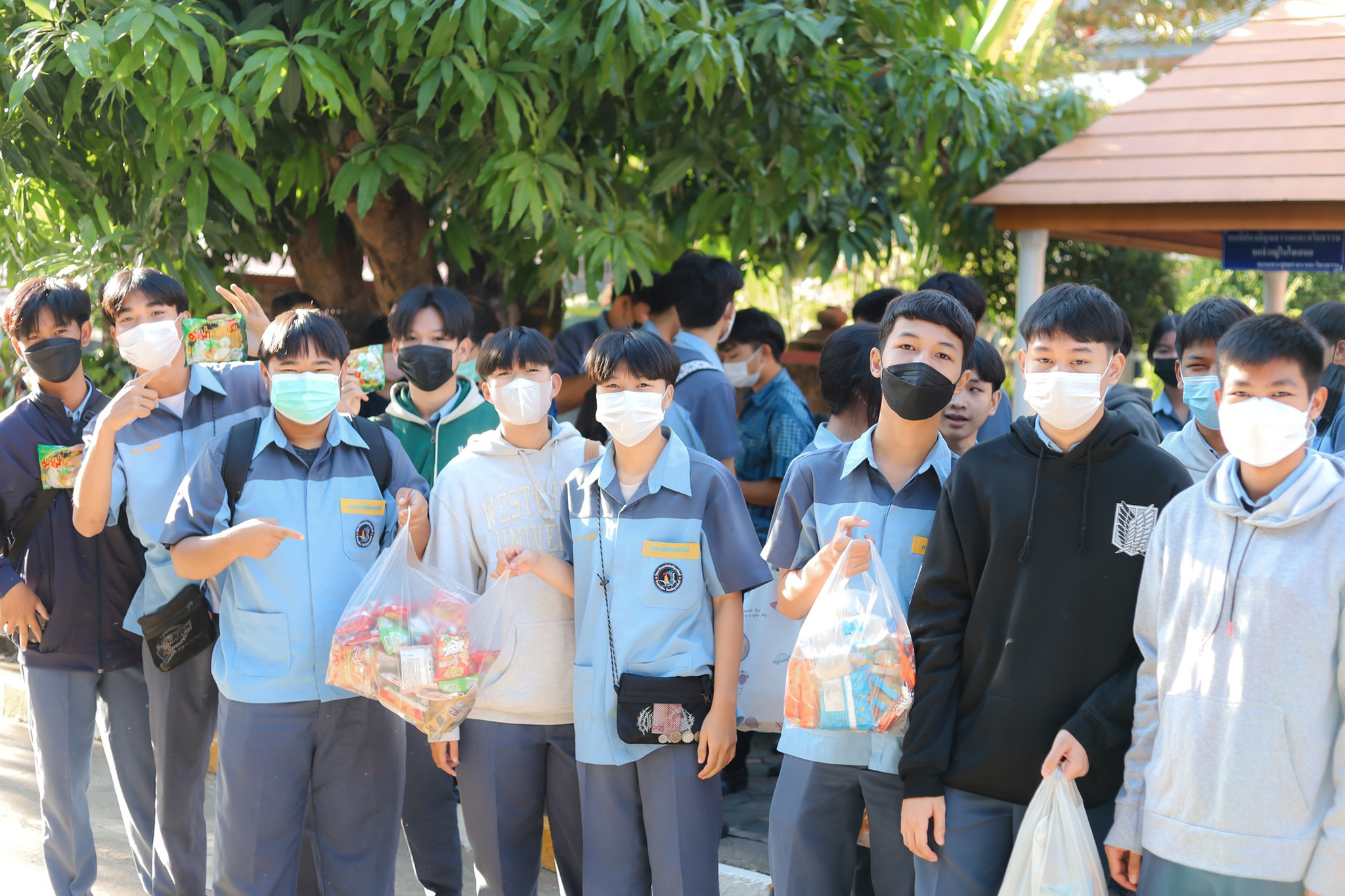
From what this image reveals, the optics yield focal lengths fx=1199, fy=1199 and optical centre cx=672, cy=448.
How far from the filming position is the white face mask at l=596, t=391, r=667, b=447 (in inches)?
117

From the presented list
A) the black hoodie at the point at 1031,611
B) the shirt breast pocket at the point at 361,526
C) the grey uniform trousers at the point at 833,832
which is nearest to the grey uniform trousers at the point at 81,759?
Result: the shirt breast pocket at the point at 361,526

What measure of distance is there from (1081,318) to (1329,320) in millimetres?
1780

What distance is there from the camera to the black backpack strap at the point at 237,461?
3152 mm

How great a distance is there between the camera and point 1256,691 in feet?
7.18

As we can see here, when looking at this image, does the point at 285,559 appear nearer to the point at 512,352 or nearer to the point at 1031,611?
the point at 512,352

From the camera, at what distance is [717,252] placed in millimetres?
7738

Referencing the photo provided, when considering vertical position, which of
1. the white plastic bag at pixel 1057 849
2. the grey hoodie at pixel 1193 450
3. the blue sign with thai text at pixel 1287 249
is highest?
the blue sign with thai text at pixel 1287 249

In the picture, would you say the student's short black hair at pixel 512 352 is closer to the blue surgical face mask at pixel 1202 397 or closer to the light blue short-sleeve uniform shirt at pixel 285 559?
the light blue short-sleeve uniform shirt at pixel 285 559

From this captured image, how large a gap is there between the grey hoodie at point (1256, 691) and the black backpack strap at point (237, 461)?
7.42ft

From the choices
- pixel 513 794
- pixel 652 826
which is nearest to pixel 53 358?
pixel 513 794

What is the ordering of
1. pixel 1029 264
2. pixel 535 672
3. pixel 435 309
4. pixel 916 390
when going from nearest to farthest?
pixel 916 390
pixel 535 672
pixel 435 309
pixel 1029 264

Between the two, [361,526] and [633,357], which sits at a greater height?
[633,357]

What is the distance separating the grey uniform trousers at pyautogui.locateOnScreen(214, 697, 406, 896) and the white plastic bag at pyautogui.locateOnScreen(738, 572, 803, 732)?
39.4 inches

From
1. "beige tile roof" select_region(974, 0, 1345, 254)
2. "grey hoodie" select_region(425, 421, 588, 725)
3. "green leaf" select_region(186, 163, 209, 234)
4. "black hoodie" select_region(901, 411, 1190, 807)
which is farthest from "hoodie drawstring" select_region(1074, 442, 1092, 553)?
"beige tile roof" select_region(974, 0, 1345, 254)
